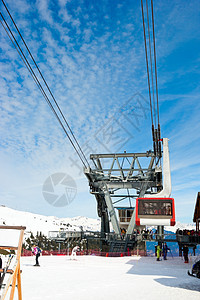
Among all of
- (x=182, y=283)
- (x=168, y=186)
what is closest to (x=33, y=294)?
(x=182, y=283)

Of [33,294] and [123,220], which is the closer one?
[33,294]

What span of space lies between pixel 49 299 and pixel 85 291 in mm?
1622

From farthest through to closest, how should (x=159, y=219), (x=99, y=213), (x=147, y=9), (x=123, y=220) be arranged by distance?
(x=123, y=220), (x=99, y=213), (x=159, y=219), (x=147, y=9)

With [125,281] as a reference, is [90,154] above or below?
above

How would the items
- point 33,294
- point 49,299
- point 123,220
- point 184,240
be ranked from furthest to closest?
point 123,220
point 184,240
point 33,294
point 49,299

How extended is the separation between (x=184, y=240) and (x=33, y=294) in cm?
1736

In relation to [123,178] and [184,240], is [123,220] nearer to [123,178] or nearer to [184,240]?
[123,178]

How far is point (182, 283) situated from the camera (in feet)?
36.4

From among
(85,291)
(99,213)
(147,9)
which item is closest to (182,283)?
(85,291)

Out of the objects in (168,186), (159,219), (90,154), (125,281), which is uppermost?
(90,154)

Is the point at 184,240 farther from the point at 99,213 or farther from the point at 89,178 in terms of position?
the point at 99,213

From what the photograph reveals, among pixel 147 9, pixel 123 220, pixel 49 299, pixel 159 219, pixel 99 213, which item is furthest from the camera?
pixel 123 220

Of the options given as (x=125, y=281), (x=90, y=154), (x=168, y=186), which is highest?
(x=90, y=154)

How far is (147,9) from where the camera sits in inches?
468
